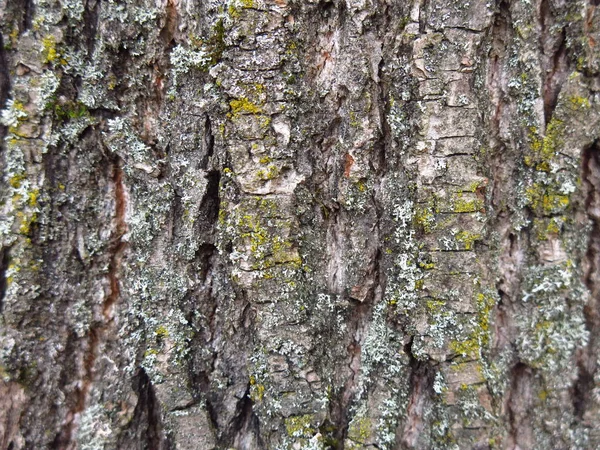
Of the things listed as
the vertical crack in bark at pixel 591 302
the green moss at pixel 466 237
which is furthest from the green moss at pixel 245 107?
the vertical crack in bark at pixel 591 302

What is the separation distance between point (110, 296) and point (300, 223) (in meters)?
0.70

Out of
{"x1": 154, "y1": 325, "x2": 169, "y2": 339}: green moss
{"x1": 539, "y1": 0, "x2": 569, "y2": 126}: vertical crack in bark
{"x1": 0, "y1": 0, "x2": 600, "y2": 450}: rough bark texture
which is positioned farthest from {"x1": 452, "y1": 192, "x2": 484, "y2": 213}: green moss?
{"x1": 154, "y1": 325, "x2": 169, "y2": 339}: green moss

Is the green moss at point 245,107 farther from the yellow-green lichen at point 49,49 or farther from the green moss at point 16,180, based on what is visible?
the green moss at point 16,180

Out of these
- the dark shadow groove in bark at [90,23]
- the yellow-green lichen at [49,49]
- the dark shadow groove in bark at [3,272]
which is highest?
the dark shadow groove in bark at [90,23]

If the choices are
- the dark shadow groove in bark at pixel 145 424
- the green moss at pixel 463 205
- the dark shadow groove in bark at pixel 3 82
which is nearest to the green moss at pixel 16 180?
the dark shadow groove in bark at pixel 3 82

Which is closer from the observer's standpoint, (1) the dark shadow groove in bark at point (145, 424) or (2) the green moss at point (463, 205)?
(2) the green moss at point (463, 205)

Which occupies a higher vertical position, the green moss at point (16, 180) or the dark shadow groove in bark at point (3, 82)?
the dark shadow groove in bark at point (3, 82)

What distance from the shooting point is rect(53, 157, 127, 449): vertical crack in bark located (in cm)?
142

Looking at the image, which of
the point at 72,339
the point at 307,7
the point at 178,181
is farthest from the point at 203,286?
the point at 307,7

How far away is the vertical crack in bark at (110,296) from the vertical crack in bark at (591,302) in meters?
1.50

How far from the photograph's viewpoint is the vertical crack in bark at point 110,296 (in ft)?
4.65

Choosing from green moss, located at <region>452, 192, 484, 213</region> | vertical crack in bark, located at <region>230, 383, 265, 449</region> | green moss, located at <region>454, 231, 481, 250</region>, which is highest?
green moss, located at <region>452, 192, 484, 213</region>

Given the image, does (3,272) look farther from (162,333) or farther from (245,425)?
(245,425)

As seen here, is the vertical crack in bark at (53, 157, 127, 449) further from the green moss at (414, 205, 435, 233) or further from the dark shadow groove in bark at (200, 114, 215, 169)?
the green moss at (414, 205, 435, 233)
